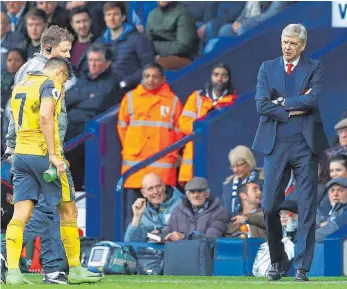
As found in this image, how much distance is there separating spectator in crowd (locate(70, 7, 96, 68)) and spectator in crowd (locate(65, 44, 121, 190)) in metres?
1.02

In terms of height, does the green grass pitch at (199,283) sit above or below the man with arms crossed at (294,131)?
below

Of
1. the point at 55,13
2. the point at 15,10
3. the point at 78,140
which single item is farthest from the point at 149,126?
the point at 15,10

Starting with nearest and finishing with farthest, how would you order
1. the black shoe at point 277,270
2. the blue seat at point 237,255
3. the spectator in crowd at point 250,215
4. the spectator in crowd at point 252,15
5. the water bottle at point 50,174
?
the water bottle at point 50,174, the black shoe at point 277,270, the blue seat at point 237,255, the spectator in crowd at point 250,215, the spectator in crowd at point 252,15

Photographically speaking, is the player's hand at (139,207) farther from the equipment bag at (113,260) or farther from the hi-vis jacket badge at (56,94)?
the hi-vis jacket badge at (56,94)

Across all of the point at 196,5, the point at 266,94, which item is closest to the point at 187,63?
the point at 196,5

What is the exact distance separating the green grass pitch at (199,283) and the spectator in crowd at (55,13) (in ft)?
24.3

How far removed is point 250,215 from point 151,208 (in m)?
1.54

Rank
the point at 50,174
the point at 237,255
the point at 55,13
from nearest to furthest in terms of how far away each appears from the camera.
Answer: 1. the point at 50,174
2. the point at 237,255
3. the point at 55,13

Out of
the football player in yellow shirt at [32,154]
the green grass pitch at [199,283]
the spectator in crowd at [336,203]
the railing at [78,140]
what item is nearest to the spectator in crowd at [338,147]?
the spectator in crowd at [336,203]

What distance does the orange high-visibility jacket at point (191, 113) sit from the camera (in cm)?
1892

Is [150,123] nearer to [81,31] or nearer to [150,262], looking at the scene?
[81,31]

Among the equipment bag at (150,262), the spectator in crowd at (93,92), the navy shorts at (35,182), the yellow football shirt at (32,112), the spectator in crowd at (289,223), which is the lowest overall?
the equipment bag at (150,262)

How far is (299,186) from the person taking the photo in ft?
45.0

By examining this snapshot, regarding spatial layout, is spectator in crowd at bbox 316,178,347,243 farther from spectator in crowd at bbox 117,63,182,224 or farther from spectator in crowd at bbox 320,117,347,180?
spectator in crowd at bbox 117,63,182,224
